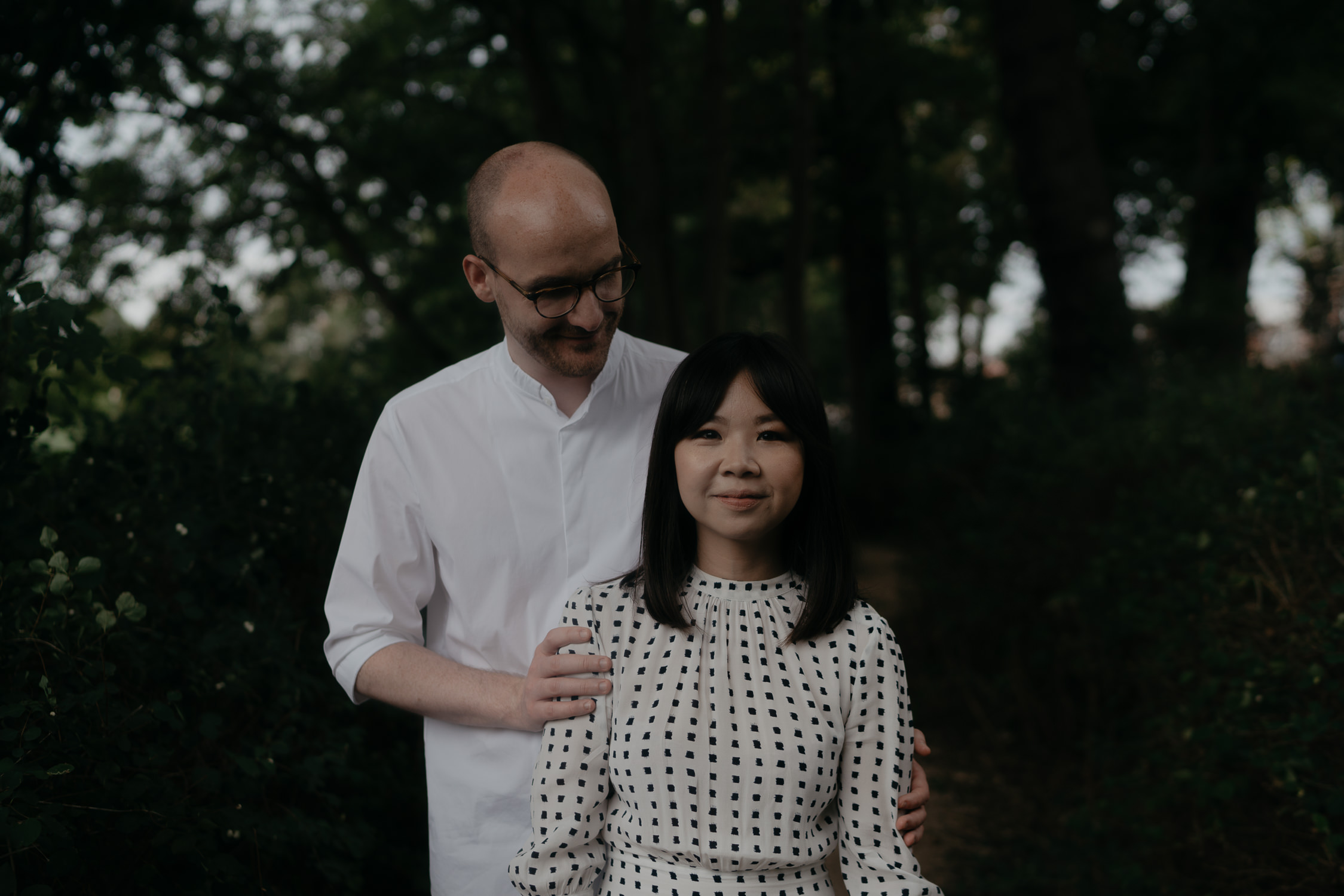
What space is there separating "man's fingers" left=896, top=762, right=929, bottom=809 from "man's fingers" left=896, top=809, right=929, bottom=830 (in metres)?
0.01

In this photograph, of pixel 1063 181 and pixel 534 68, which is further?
pixel 534 68

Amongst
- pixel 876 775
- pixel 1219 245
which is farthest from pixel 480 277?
pixel 1219 245

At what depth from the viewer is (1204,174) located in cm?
1112

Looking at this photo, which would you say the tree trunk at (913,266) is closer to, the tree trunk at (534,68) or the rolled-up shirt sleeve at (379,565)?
the tree trunk at (534,68)

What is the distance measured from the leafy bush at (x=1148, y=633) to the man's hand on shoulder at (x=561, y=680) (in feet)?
5.87

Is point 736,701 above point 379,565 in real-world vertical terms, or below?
below

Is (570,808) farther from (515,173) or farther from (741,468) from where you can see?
(515,173)

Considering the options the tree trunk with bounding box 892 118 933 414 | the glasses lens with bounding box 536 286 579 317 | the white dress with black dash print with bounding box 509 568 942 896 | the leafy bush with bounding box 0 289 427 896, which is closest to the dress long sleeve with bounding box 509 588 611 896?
the white dress with black dash print with bounding box 509 568 942 896

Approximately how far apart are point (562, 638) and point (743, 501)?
0.45 metres

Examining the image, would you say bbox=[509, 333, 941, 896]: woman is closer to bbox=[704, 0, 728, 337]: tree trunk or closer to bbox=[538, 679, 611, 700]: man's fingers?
bbox=[538, 679, 611, 700]: man's fingers

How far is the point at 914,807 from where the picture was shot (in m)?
1.93

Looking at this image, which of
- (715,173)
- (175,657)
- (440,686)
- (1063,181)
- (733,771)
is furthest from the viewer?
(715,173)

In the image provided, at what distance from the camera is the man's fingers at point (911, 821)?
188 cm

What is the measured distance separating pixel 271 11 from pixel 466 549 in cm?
966
